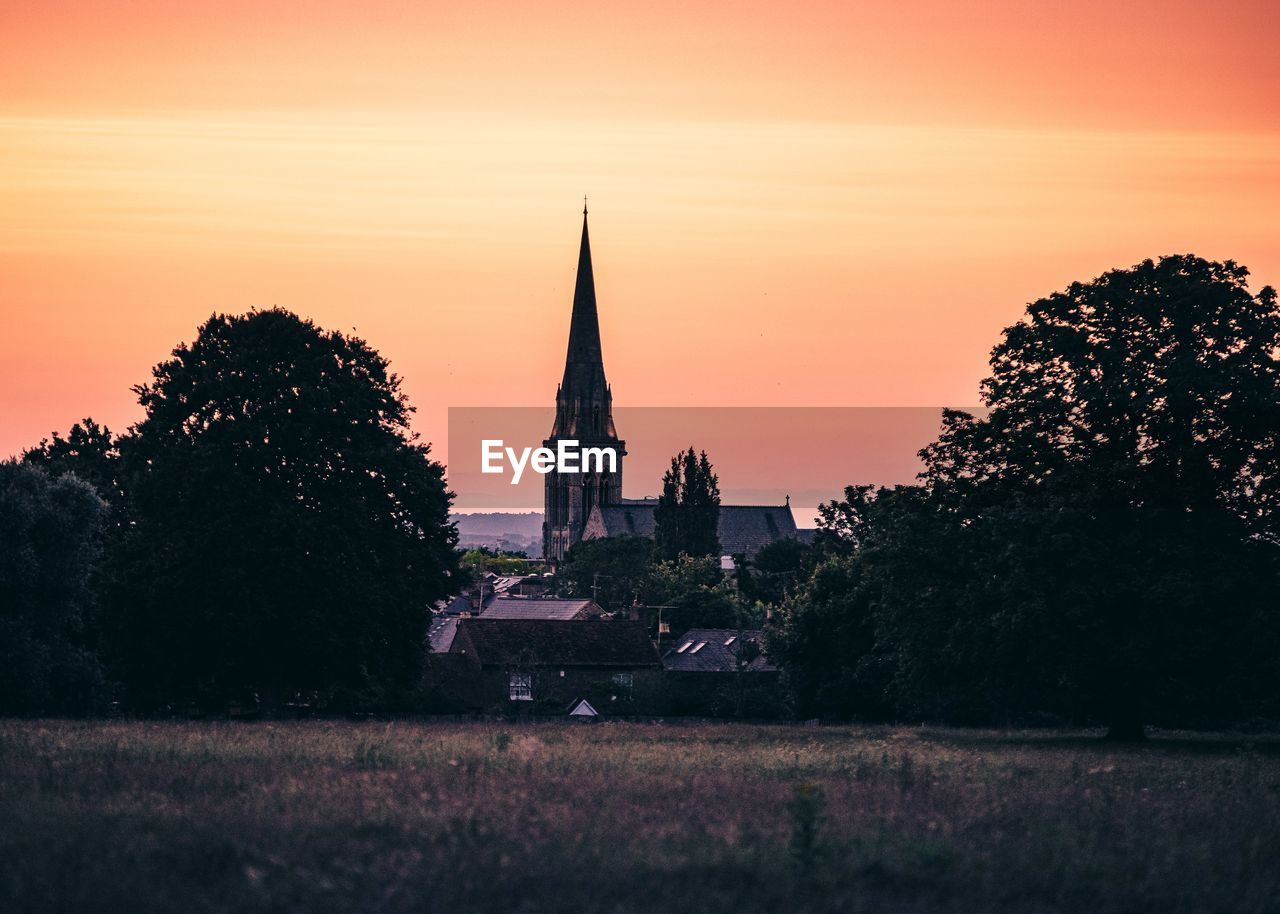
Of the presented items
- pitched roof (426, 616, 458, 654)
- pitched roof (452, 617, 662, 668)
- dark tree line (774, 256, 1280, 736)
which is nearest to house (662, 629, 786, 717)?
pitched roof (452, 617, 662, 668)

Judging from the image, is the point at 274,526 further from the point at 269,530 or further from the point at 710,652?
the point at 710,652

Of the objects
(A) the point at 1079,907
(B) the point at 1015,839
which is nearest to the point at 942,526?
(B) the point at 1015,839

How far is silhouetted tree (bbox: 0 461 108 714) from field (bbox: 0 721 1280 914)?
15.4 metres

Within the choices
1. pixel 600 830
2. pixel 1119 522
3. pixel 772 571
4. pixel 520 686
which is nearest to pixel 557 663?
pixel 520 686

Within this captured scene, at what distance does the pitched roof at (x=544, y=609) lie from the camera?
131 meters

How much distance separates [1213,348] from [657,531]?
155m

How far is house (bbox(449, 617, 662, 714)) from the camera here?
86.7 metres

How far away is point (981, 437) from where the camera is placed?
47906mm

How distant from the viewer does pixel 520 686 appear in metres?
90.7

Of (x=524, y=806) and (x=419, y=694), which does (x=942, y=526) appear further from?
(x=524, y=806)

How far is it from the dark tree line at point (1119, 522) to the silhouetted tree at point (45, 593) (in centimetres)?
2373

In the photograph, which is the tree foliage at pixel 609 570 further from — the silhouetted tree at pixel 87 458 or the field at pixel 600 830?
the field at pixel 600 830

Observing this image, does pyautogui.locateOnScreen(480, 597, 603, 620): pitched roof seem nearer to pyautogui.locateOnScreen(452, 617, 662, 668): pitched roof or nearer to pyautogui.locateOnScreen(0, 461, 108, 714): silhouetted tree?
pyautogui.locateOnScreen(452, 617, 662, 668): pitched roof

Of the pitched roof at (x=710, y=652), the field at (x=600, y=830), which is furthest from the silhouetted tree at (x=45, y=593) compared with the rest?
the pitched roof at (x=710, y=652)
